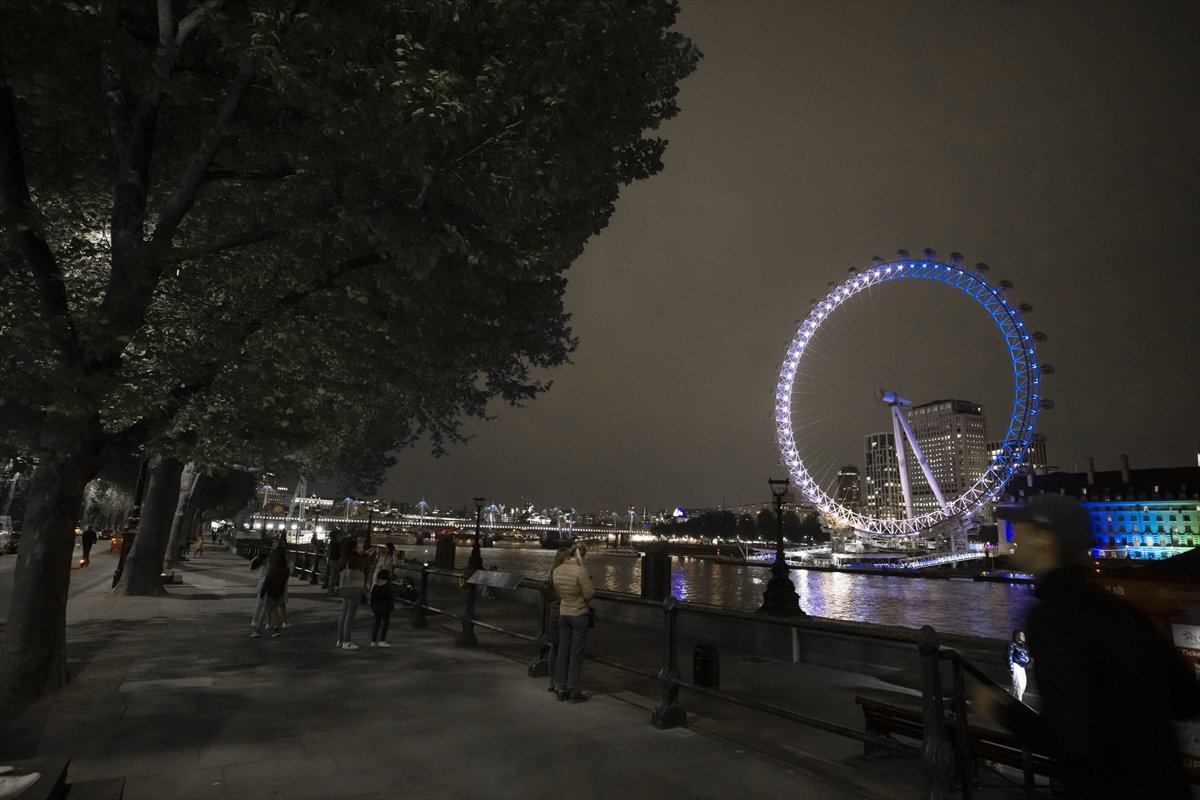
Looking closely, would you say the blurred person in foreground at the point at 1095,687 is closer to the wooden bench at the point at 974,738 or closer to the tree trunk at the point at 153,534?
the wooden bench at the point at 974,738

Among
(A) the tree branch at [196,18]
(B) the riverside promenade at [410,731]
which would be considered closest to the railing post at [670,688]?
(B) the riverside promenade at [410,731]

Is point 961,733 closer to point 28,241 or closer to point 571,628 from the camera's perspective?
point 571,628

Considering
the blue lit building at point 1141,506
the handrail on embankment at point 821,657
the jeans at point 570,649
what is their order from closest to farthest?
1. the handrail on embankment at point 821,657
2. the jeans at point 570,649
3. the blue lit building at point 1141,506

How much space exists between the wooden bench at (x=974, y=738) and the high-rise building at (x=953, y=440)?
15740 centimetres

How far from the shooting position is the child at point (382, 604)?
12.5 m

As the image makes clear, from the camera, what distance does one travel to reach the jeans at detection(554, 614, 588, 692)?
859cm

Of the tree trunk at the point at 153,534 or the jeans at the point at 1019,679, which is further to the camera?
the tree trunk at the point at 153,534

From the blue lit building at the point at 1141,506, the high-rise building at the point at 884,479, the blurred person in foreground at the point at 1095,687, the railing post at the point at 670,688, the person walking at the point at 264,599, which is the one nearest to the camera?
the blurred person in foreground at the point at 1095,687

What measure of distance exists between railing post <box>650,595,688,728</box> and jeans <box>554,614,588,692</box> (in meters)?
1.32

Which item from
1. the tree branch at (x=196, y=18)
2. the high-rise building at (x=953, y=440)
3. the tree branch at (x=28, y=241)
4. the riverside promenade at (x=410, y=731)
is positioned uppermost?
the high-rise building at (x=953, y=440)

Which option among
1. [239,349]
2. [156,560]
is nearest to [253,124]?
[239,349]

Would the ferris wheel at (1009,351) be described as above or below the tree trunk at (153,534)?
above

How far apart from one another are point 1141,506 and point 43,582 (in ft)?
520

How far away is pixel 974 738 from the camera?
569 centimetres
